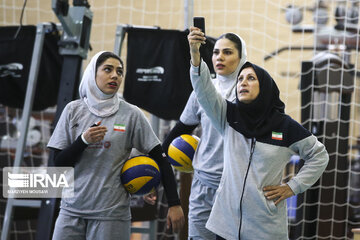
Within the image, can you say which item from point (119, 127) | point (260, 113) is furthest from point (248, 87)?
point (119, 127)

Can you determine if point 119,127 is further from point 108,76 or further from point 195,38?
point 195,38

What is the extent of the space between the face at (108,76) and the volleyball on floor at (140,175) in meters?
0.42

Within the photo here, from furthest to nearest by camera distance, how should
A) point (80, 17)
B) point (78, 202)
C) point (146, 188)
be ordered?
point (80, 17)
point (146, 188)
point (78, 202)

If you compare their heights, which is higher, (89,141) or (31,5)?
(31,5)

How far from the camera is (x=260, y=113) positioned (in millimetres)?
2447

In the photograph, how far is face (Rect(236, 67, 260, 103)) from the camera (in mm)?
2443

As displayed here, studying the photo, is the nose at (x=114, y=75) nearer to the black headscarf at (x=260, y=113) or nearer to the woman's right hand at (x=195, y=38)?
the woman's right hand at (x=195, y=38)

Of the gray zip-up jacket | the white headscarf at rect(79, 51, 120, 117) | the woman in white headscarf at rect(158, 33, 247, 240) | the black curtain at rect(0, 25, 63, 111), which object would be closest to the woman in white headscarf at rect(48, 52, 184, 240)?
the white headscarf at rect(79, 51, 120, 117)

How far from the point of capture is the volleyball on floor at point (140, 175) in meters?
2.60

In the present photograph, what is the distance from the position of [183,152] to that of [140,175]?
514 millimetres

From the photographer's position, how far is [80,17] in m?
3.84

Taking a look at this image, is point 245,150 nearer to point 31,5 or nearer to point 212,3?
point 212,3

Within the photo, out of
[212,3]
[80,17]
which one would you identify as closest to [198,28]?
[80,17]

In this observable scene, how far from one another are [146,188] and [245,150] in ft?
2.09
